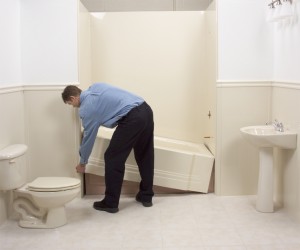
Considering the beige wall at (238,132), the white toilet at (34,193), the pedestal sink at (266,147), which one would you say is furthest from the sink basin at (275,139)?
the white toilet at (34,193)

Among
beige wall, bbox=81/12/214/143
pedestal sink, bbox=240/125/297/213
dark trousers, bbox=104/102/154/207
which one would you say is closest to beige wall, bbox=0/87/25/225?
dark trousers, bbox=104/102/154/207

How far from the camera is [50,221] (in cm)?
306

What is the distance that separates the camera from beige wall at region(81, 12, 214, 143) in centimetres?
412

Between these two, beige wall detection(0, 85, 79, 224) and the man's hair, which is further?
beige wall detection(0, 85, 79, 224)

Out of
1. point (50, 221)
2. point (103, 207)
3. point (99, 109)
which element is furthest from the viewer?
point (103, 207)

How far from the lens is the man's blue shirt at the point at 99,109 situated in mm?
3273

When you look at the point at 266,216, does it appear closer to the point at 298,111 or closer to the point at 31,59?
the point at 298,111

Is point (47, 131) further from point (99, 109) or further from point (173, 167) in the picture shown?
point (173, 167)

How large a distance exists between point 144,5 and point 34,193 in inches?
94.8

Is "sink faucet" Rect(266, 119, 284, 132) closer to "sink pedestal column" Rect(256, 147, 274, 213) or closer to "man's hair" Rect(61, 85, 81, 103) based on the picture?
"sink pedestal column" Rect(256, 147, 274, 213)

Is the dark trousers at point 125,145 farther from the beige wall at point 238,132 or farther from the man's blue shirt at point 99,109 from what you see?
the beige wall at point 238,132

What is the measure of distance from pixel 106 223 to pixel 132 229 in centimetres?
25

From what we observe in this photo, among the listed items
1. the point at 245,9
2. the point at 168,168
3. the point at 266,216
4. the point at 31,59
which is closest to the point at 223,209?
the point at 266,216

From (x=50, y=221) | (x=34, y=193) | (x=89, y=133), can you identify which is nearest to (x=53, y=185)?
(x=34, y=193)
